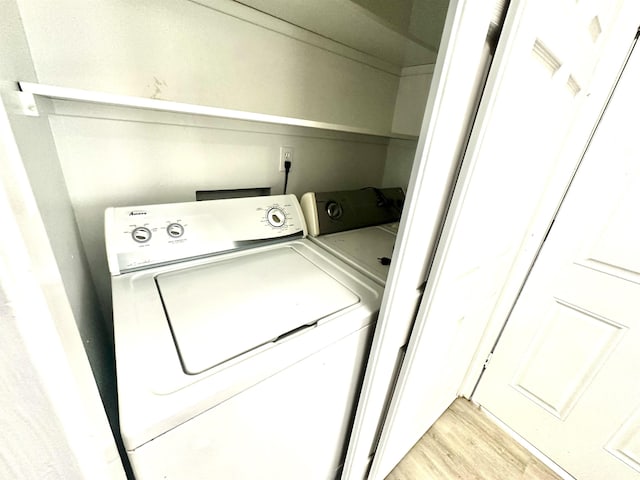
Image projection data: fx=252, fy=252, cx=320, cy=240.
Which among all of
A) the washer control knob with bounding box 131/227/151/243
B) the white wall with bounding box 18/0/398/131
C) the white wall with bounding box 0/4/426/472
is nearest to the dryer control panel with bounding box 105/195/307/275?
the washer control knob with bounding box 131/227/151/243

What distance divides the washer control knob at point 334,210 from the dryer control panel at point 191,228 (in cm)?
16

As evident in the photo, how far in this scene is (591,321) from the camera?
121cm

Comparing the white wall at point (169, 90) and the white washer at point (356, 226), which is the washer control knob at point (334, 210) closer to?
the white washer at point (356, 226)

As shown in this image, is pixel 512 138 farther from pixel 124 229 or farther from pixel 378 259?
pixel 124 229

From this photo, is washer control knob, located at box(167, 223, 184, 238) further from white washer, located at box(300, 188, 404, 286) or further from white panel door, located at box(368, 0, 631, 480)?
white panel door, located at box(368, 0, 631, 480)

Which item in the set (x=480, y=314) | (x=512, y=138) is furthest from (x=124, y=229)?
(x=480, y=314)

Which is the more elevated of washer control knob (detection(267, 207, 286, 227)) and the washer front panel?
washer control knob (detection(267, 207, 286, 227))

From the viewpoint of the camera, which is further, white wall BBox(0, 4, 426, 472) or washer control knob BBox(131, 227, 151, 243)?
washer control knob BBox(131, 227, 151, 243)

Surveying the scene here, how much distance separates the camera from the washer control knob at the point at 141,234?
0.89 m

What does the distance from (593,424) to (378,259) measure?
1375mm

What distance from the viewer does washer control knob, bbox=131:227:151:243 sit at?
895mm

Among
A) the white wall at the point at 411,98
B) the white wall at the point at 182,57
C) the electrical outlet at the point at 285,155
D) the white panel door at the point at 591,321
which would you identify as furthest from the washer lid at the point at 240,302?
the white wall at the point at 411,98

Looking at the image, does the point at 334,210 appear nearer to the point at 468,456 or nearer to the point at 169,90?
the point at 169,90

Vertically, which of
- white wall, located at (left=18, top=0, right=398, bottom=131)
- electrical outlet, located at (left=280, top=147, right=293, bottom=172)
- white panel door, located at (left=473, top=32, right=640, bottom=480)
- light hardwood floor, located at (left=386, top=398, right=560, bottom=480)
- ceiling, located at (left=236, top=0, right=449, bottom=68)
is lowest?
light hardwood floor, located at (left=386, top=398, right=560, bottom=480)
